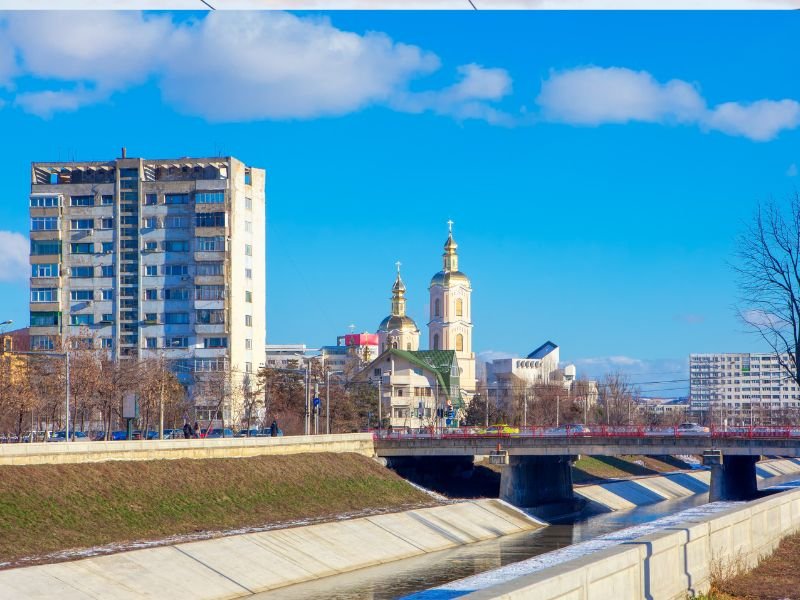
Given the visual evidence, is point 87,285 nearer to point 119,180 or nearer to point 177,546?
point 119,180

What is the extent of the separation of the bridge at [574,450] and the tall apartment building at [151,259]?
38.1 meters

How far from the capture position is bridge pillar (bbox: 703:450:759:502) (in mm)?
77400

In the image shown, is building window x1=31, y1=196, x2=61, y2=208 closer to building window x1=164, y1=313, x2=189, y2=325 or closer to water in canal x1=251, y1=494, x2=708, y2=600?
building window x1=164, y1=313, x2=189, y2=325

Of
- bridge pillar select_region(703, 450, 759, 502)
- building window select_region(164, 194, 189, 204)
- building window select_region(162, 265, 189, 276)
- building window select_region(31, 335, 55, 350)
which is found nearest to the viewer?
bridge pillar select_region(703, 450, 759, 502)

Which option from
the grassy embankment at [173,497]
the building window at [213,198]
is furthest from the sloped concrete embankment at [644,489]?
the building window at [213,198]

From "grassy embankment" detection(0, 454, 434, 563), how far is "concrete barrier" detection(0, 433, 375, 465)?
0.67 meters

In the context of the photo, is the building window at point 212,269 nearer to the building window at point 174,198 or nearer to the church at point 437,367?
the building window at point 174,198

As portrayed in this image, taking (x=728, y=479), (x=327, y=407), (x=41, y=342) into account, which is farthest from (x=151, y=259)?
(x=728, y=479)

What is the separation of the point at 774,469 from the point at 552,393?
37.7m

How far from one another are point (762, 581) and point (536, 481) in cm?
5782

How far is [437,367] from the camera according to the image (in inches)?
6255

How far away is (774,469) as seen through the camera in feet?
432

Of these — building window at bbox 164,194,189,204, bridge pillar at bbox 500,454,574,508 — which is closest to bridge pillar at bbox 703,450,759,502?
bridge pillar at bbox 500,454,574,508
